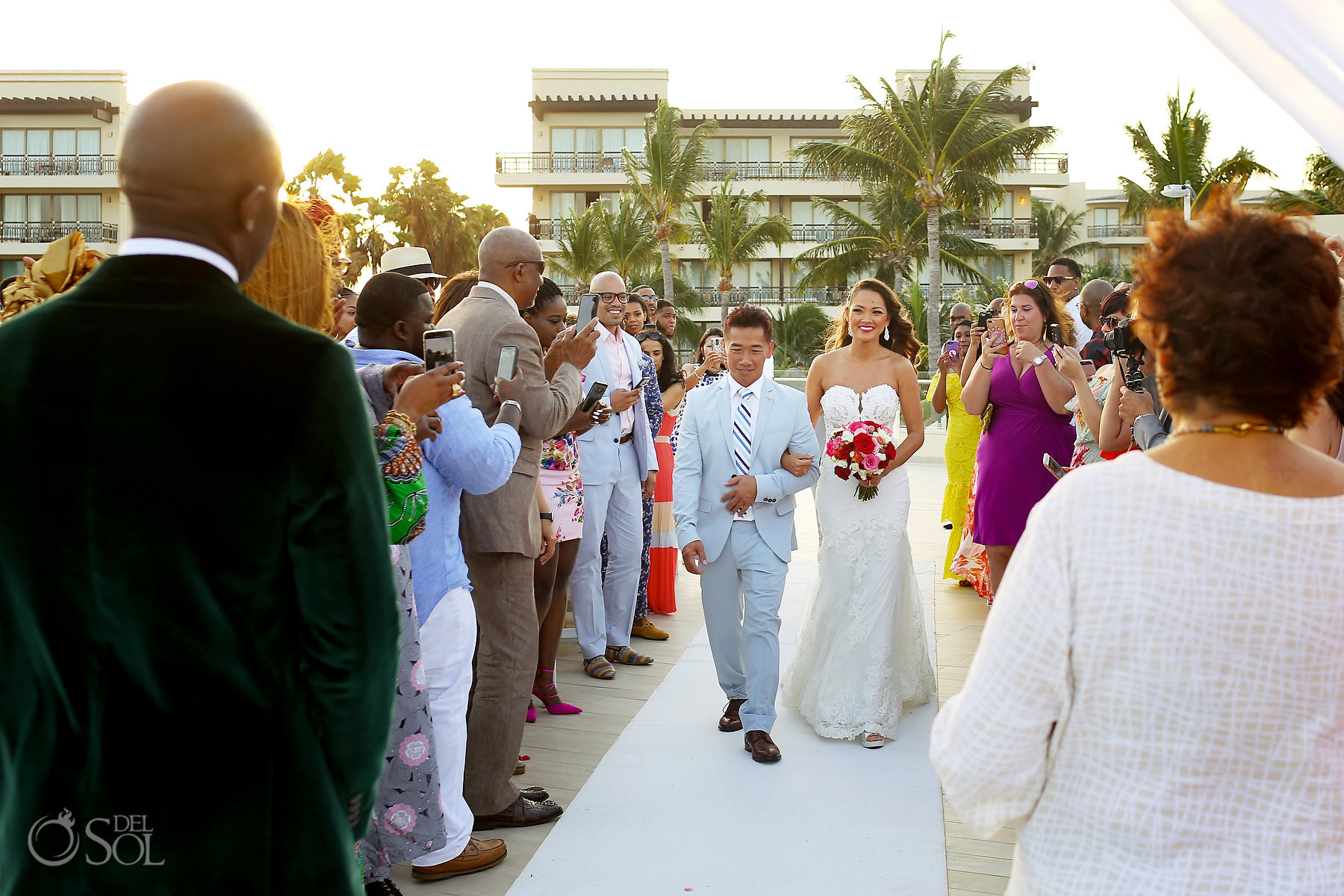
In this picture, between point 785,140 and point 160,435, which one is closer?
point 160,435

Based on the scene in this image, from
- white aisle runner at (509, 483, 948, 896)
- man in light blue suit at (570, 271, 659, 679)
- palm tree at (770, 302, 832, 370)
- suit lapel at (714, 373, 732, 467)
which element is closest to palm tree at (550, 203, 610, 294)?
palm tree at (770, 302, 832, 370)

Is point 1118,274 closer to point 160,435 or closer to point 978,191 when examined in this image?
point 978,191

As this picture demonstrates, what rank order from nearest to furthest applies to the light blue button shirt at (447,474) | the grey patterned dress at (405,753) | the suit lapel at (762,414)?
the grey patterned dress at (405,753)
the light blue button shirt at (447,474)
the suit lapel at (762,414)

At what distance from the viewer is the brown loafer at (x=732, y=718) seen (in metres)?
5.36

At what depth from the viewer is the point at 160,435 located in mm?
1625

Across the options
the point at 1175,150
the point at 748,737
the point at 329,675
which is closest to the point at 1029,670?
the point at 329,675

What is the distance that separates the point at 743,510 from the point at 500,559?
1444 mm

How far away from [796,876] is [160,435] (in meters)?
2.95

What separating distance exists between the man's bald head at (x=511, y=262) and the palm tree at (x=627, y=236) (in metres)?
36.4

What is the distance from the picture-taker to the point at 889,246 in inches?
1614

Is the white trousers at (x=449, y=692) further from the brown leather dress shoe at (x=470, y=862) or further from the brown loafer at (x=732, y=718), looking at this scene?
the brown loafer at (x=732, y=718)

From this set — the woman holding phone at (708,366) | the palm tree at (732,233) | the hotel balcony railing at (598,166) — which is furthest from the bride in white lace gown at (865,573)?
the hotel balcony railing at (598,166)

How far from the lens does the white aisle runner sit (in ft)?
12.4

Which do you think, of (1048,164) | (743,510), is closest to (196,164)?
(743,510)
